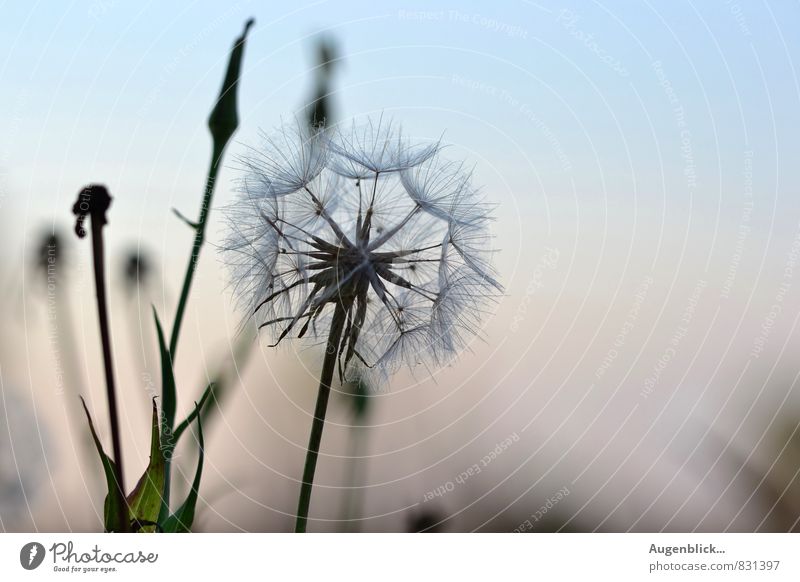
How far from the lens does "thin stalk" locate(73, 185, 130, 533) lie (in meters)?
1.30

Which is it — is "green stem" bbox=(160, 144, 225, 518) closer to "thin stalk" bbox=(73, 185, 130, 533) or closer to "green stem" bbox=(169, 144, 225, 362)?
"green stem" bbox=(169, 144, 225, 362)

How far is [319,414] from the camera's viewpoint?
1.37 meters

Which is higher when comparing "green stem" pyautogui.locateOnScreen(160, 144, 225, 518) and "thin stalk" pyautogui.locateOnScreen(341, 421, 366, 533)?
"green stem" pyautogui.locateOnScreen(160, 144, 225, 518)

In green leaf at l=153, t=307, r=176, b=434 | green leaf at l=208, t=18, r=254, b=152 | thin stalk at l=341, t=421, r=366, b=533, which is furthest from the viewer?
thin stalk at l=341, t=421, r=366, b=533

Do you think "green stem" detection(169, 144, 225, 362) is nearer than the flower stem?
No

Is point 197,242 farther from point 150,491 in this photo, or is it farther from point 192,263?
point 150,491
